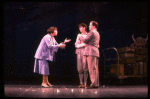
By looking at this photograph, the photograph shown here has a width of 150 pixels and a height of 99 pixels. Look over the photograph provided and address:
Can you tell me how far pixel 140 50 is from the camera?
6723 mm

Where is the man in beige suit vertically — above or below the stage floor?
above

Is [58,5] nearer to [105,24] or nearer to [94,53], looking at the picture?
[105,24]

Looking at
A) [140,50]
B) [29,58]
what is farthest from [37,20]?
[140,50]

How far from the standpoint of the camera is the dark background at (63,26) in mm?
8125

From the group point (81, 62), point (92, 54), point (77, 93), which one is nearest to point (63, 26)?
point (81, 62)

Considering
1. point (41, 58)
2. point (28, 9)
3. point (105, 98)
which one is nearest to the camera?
point (105, 98)

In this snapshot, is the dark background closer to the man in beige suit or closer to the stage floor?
the man in beige suit

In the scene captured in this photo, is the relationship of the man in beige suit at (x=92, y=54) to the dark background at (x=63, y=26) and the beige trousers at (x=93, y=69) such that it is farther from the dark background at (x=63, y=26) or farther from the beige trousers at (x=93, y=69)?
the dark background at (x=63, y=26)

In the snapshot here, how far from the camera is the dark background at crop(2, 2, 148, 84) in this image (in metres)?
8.12

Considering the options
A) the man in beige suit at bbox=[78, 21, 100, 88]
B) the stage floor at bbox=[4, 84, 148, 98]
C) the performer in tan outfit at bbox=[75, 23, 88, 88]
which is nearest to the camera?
the stage floor at bbox=[4, 84, 148, 98]

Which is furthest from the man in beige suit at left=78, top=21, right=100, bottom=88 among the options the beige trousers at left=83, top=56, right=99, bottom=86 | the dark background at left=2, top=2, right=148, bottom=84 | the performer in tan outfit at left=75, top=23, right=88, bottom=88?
the dark background at left=2, top=2, right=148, bottom=84

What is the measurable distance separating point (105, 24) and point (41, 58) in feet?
13.8

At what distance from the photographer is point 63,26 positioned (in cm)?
829

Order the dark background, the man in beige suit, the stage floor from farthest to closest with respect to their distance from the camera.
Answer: the dark background, the man in beige suit, the stage floor
